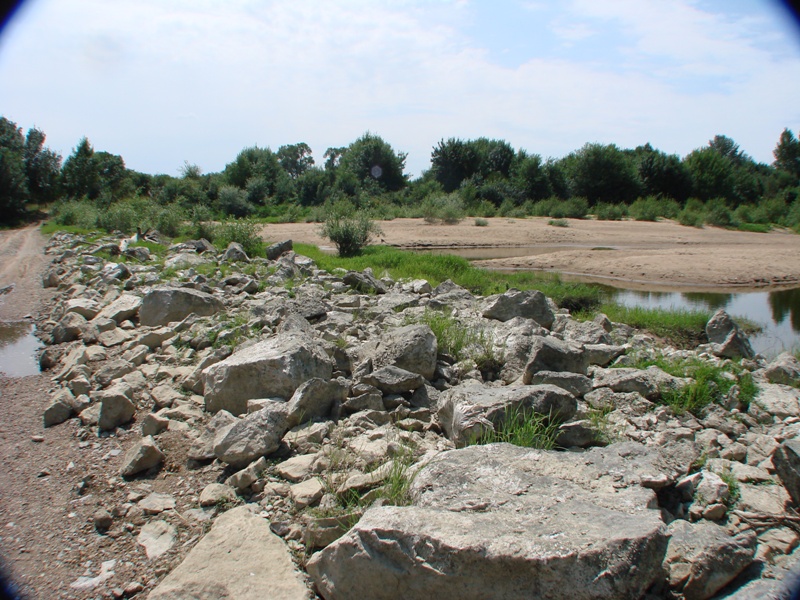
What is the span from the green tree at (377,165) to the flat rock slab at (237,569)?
44202 mm

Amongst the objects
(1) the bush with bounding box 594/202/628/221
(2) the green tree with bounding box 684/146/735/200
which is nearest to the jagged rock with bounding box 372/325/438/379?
(1) the bush with bounding box 594/202/628/221

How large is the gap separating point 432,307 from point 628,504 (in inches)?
236

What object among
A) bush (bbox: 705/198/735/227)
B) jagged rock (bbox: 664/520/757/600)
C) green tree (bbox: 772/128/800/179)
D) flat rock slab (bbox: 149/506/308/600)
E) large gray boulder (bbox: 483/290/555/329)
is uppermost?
green tree (bbox: 772/128/800/179)

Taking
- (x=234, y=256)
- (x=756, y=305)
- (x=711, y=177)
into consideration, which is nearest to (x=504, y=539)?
(x=234, y=256)

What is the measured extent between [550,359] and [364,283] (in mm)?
5513

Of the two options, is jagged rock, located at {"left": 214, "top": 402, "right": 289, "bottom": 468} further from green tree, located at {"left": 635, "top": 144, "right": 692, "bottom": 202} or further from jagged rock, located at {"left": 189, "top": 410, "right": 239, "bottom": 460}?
green tree, located at {"left": 635, "top": 144, "right": 692, "bottom": 202}

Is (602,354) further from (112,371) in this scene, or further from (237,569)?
(112,371)

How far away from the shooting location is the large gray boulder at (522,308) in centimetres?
796

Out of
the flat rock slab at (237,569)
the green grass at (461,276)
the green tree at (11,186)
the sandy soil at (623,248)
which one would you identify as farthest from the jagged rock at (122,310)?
the green tree at (11,186)

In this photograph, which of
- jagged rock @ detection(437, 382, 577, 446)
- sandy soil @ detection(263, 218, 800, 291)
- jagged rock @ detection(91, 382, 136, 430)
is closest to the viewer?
jagged rock @ detection(437, 382, 577, 446)

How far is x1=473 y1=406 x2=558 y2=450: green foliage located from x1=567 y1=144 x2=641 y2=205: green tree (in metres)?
40.7

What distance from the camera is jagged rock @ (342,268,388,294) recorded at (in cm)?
1006

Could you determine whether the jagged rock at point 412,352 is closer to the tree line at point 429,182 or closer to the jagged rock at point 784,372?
the jagged rock at point 784,372

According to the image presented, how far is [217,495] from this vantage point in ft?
11.7
